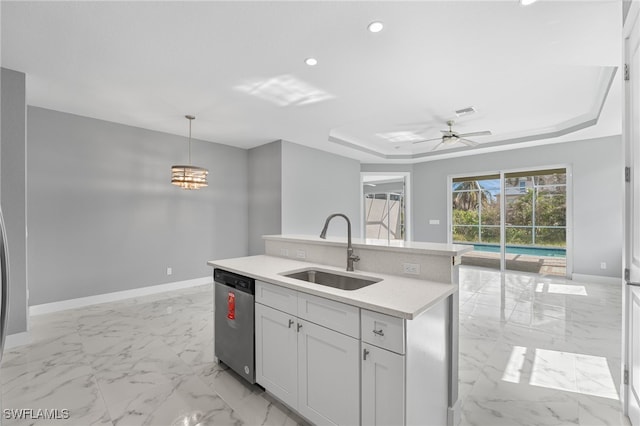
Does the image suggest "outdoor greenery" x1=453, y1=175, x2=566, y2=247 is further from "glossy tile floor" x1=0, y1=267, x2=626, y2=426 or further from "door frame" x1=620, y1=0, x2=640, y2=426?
"door frame" x1=620, y1=0, x2=640, y2=426

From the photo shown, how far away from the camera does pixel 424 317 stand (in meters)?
1.42

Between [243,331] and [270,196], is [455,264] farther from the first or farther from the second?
[270,196]

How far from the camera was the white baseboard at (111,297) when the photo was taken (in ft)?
12.1

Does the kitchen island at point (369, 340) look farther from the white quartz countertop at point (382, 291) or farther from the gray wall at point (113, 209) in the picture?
the gray wall at point (113, 209)

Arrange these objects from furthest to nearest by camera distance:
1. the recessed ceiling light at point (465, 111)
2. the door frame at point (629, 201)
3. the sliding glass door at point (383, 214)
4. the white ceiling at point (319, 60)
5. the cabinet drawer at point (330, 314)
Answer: the sliding glass door at point (383, 214) → the recessed ceiling light at point (465, 111) → the white ceiling at point (319, 60) → the door frame at point (629, 201) → the cabinet drawer at point (330, 314)

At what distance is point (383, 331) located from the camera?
133 cm

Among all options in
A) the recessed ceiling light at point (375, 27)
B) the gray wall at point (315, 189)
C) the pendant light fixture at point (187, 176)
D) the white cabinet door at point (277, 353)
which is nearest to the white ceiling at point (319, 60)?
the recessed ceiling light at point (375, 27)

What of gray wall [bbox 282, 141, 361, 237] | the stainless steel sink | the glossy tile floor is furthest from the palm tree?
the stainless steel sink

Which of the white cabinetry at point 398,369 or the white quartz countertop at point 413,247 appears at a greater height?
the white quartz countertop at point 413,247

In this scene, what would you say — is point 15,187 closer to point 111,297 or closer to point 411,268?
point 111,297

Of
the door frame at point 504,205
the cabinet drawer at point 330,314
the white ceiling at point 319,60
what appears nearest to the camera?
the cabinet drawer at point 330,314

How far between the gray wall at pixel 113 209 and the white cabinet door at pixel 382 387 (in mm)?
4338

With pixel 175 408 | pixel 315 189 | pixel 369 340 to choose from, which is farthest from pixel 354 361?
pixel 315 189

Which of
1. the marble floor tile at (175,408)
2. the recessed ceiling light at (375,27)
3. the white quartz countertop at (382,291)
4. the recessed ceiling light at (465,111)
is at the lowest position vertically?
the marble floor tile at (175,408)
